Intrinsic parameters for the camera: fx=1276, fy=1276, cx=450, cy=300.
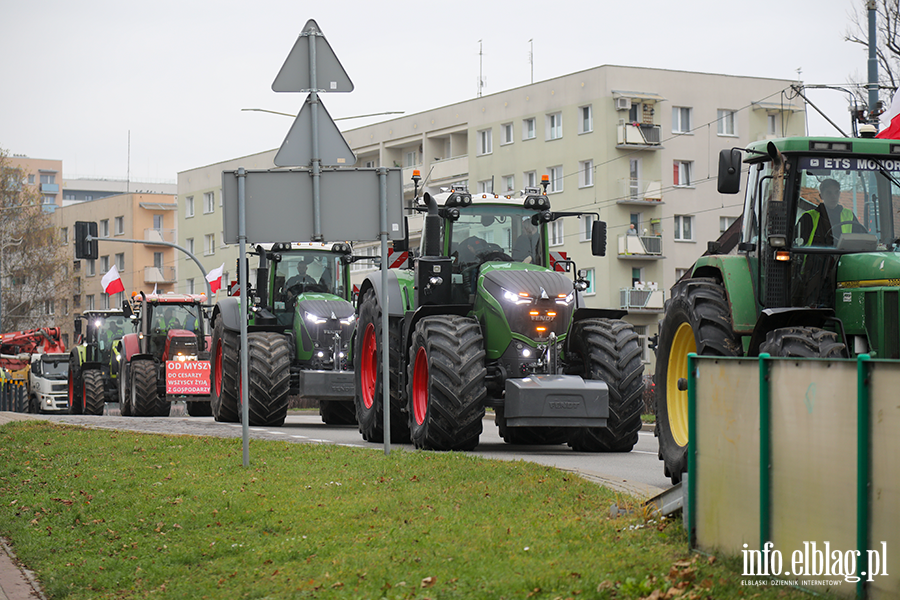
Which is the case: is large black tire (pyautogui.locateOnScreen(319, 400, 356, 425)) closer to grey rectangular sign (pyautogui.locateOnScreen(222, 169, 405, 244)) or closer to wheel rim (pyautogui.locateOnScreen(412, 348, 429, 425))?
wheel rim (pyautogui.locateOnScreen(412, 348, 429, 425))

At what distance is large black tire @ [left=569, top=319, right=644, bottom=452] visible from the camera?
46.9ft

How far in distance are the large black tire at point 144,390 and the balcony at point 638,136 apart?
32561mm

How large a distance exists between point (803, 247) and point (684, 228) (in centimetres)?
5008

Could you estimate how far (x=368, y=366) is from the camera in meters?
17.5

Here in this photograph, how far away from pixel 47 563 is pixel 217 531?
3.87ft

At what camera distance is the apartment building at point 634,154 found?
188 feet

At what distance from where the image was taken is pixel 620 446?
14617 mm

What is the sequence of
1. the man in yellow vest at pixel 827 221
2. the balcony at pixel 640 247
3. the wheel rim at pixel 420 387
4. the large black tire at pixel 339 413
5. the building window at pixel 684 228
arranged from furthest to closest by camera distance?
1. the building window at pixel 684 228
2. the balcony at pixel 640 247
3. the large black tire at pixel 339 413
4. the wheel rim at pixel 420 387
5. the man in yellow vest at pixel 827 221

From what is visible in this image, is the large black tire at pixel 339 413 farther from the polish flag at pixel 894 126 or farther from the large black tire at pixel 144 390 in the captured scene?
the polish flag at pixel 894 126

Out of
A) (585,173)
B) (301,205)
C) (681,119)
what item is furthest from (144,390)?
(681,119)

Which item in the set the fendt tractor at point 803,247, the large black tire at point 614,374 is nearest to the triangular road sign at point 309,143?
the fendt tractor at point 803,247

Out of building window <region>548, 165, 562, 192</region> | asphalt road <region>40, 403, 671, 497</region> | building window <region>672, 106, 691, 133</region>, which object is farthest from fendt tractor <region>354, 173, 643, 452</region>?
building window <region>672, 106, 691, 133</region>

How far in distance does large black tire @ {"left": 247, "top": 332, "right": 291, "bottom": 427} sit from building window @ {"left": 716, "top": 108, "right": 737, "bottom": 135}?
42284 millimetres

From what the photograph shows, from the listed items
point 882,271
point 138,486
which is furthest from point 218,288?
point 882,271
